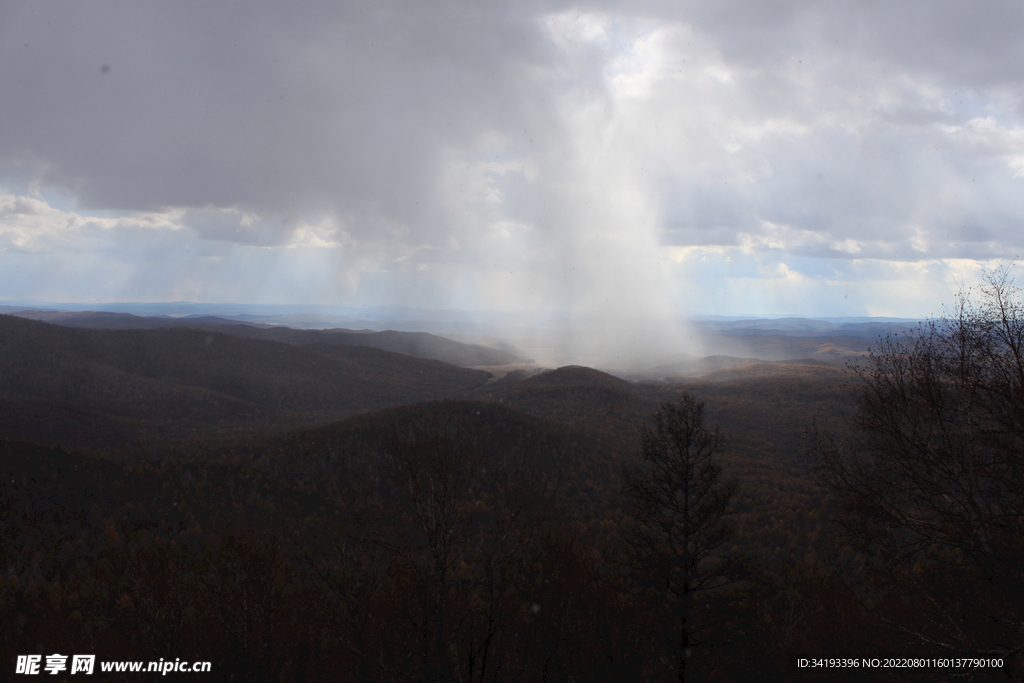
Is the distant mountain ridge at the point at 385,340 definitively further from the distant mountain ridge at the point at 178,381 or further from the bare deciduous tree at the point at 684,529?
the bare deciduous tree at the point at 684,529

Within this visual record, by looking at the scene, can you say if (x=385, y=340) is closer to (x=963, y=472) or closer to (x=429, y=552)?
(x=429, y=552)

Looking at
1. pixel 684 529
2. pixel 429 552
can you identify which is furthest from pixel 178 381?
pixel 684 529

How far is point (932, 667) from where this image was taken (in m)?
9.32

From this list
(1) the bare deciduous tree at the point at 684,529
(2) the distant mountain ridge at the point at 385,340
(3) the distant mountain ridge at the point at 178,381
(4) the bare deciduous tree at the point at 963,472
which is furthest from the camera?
(2) the distant mountain ridge at the point at 385,340

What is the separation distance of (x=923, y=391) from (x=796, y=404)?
46.4m

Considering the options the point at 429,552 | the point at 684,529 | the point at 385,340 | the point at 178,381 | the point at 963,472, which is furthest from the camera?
the point at 385,340

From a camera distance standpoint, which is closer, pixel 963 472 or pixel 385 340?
pixel 963 472

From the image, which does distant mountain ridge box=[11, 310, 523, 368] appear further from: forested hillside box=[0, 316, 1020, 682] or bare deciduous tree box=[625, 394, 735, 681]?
bare deciduous tree box=[625, 394, 735, 681]

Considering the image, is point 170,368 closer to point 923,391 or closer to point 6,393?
point 6,393

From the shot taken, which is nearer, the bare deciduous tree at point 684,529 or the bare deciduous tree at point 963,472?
the bare deciduous tree at point 963,472

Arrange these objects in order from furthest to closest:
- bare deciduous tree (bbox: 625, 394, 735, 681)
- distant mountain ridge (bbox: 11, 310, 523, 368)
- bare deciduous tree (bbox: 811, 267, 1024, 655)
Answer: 1. distant mountain ridge (bbox: 11, 310, 523, 368)
2. bare deciduous tree (bbox: 625, 394, 735, 681)
3. bare deciduous tree (bbox: 811, 267, 1024, 655)

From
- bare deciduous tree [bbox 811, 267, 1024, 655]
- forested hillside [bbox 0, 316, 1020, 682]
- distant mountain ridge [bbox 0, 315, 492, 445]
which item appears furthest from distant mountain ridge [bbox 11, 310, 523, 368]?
bare deciduous tree [bbox 811, 267, 1024, 655]

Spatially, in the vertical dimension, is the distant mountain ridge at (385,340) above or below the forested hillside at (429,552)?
above

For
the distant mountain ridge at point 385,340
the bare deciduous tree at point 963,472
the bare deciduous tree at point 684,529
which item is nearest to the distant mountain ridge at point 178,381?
the distant mountain ridge at point 385,340
